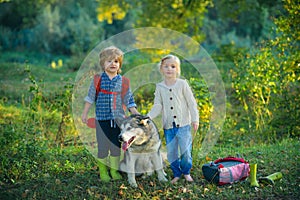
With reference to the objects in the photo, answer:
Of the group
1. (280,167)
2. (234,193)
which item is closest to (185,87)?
(234,193)

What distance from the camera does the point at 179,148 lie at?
15.6ft

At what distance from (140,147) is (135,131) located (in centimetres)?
24

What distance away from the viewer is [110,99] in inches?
178

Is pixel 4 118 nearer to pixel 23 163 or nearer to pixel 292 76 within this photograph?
pixel 23 163

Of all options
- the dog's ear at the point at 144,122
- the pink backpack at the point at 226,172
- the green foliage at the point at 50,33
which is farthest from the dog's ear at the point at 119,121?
the green foliage at the point at 50,33

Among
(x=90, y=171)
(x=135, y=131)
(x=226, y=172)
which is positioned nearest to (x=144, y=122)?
(x=135, y=131)

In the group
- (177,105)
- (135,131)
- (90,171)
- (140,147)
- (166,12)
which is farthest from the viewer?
(166,12)

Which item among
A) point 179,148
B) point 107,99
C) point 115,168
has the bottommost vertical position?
point 115,168

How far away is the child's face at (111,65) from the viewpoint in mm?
4516

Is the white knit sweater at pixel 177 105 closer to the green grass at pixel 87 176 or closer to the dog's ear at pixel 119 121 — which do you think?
the dog's ear at pixel 119 121

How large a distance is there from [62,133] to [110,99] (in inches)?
82.5

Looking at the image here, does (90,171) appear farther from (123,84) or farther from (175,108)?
(175,108)

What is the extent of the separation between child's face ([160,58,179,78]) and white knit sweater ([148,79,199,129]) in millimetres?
123

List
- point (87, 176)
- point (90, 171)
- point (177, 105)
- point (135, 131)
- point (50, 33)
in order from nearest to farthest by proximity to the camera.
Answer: point (135, 131) < point (177, 105) < point (87, 176) < point (90, 171) < point (50, 33)
